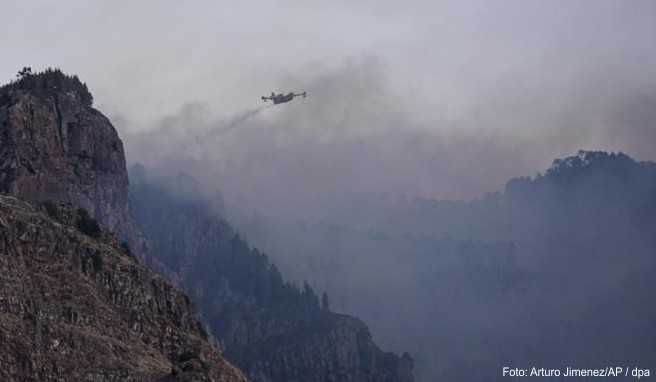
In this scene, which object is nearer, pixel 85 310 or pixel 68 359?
pixel 68 359

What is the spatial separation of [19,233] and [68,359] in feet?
88.6

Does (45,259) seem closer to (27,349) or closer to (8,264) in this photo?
(8,264)

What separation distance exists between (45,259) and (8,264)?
955 centimetres

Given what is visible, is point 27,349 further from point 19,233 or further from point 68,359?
point 19,233

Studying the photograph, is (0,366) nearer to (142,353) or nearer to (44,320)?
(44,320)

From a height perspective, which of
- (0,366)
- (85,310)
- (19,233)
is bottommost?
(0,366)

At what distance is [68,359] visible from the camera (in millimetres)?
181875

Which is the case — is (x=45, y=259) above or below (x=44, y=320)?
above

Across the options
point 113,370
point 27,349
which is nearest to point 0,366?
point 27,349

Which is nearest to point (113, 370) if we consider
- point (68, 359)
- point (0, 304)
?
point (68, 359)

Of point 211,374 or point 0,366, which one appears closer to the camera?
point 0,366

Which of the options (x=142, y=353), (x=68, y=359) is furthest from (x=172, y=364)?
(x=68, y=359)

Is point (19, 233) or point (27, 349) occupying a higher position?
point (19, 233)

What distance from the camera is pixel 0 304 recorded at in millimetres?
181875
